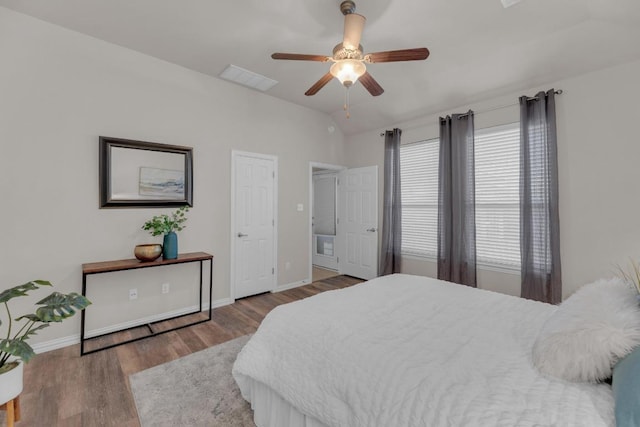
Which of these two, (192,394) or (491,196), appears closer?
(192,394)

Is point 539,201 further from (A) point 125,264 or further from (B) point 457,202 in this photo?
(A) point 125,264

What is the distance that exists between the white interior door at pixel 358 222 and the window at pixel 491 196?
2.76 feet

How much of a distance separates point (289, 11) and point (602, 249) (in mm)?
3808

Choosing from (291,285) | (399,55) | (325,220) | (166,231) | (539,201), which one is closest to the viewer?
(399,55)

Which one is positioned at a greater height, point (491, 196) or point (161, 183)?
point (161, 183)

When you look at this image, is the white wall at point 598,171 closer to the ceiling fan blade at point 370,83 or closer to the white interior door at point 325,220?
the ceiling fan blade at point 370,83

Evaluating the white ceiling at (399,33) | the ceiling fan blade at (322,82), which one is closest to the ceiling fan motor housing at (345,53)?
the ceiling fan blade at (322,82)

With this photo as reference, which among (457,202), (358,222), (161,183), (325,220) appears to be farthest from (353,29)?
(325,220)

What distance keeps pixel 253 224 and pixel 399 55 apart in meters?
2.85

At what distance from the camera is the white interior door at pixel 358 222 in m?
4.86

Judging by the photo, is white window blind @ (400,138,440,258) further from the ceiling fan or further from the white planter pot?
the white planter pot

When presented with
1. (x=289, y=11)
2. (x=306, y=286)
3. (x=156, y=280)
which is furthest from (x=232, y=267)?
(x=289, y=11)

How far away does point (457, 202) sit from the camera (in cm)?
378

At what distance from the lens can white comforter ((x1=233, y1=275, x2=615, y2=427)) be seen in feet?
3.04
